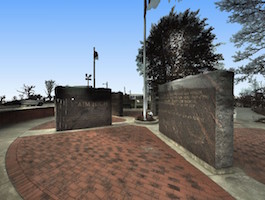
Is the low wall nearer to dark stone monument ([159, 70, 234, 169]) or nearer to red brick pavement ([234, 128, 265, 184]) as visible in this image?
dark stone monument ([159, 70, 234, 169])

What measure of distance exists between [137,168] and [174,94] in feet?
10.3

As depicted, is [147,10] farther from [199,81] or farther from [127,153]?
[127,153]

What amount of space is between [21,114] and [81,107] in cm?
618

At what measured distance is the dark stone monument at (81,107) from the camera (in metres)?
7.28

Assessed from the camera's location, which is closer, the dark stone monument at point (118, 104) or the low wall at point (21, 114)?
the low wall at point (21, 114)

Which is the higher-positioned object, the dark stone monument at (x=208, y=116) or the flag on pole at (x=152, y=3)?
the flag on pole at (x=152, y=3)

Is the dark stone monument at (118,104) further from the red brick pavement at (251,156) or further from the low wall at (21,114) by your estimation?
the red brick pavement at (251,156)

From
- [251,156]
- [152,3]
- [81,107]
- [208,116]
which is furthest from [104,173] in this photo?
[152,3]

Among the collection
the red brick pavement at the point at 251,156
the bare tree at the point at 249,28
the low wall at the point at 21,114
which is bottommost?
the red brick pavement at the point at 251,156

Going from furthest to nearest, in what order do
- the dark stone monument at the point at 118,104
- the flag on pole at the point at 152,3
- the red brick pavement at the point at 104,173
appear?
the dark stone monument at the point at 118,104 < the flag on pole at the point at 152,3 < the red brick pavement at the point at 104,173

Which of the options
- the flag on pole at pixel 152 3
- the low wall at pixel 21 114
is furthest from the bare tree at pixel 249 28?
the low wall at pixel 21 114

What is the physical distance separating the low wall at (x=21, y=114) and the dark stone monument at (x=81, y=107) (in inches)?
174

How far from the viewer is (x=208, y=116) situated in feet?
10.9

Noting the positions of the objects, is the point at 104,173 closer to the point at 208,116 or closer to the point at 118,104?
the point at 208,116
